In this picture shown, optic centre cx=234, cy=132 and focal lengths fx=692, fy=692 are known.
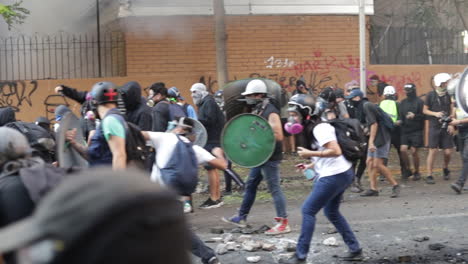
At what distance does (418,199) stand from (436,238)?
8.13 ft

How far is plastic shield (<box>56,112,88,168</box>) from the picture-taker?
201 inches

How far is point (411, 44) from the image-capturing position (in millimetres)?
16344

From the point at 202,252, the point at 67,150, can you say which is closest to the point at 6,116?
the point at 67,150

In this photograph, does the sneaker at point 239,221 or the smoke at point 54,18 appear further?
the smoke at point 54,18

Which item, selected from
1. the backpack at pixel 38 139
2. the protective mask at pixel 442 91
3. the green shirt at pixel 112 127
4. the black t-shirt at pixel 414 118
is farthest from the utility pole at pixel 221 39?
the green shirt at pixel 112 127

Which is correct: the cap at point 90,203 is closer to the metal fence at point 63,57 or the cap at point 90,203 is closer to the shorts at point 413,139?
the shorts at point 413,139

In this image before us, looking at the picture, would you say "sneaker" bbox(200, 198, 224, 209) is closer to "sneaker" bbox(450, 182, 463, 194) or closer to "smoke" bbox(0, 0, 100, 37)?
"sneaker" bbox(450, 182, 463, 194)

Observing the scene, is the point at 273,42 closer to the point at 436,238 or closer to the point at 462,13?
the point at 462,13

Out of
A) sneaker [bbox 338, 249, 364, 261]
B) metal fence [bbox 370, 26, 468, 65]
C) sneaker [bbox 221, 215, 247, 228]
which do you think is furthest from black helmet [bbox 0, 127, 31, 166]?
metal fence [bbox 370, 26, 468, 65]

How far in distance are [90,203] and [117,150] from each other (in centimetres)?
367

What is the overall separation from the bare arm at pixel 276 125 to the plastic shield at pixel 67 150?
2382 mm

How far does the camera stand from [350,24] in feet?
50.8

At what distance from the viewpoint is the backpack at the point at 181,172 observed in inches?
209

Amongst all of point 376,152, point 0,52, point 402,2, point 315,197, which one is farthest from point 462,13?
point 315,197
